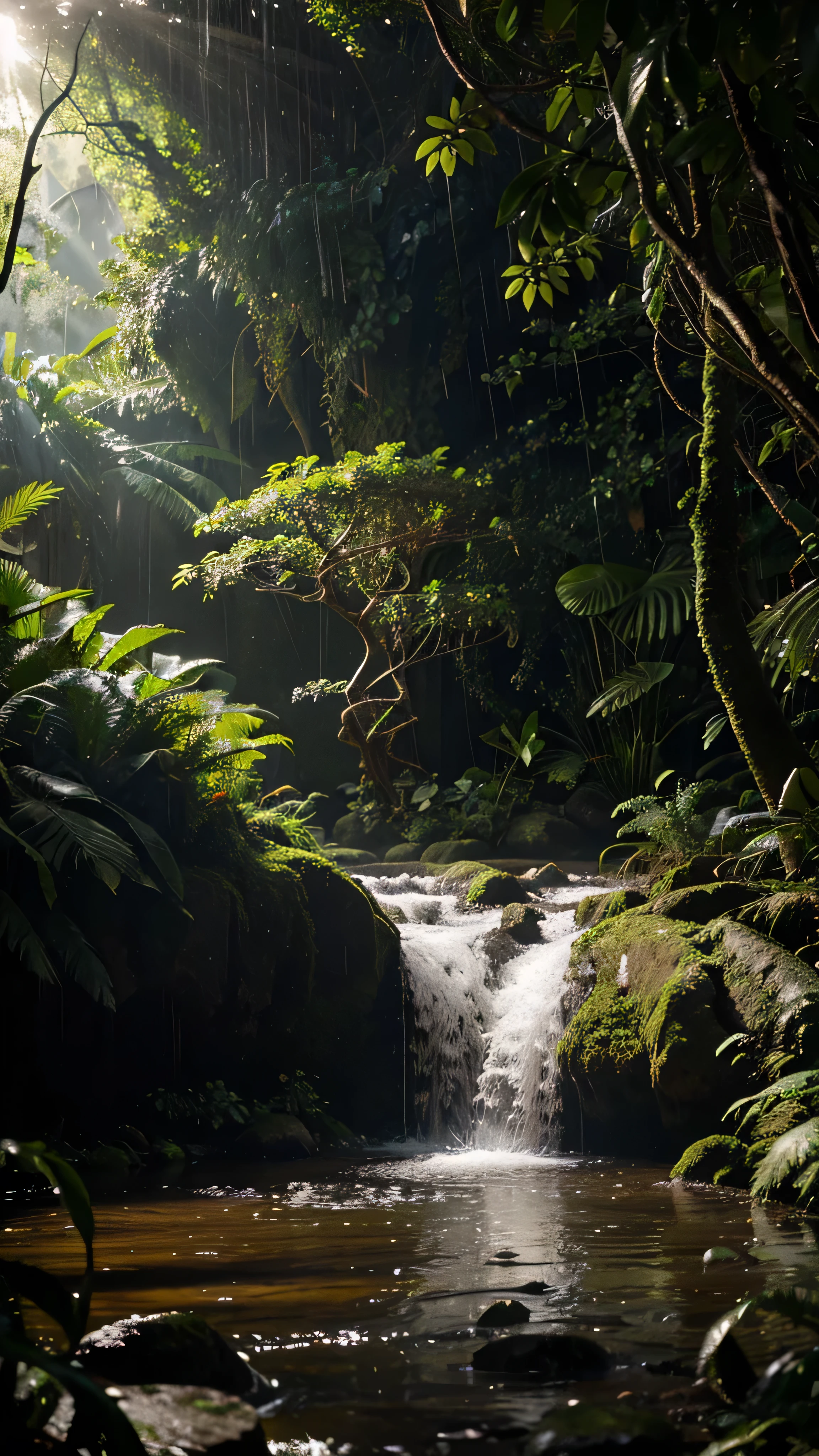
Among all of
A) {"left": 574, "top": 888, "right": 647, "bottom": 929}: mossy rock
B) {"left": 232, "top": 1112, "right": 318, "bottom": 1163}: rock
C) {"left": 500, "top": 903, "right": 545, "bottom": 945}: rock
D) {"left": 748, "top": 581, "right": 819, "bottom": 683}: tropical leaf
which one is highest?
{"left": 748, "top": 581, "right": 819, "bottom": 683}: tropical leaf

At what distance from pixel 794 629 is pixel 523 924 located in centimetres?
434

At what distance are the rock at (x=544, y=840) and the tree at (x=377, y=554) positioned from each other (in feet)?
7.47

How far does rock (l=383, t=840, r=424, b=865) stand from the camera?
1398 centimetres

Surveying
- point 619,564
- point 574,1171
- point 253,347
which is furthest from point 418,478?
point 574,1171

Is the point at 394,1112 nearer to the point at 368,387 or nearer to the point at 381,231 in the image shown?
the point at 368,387

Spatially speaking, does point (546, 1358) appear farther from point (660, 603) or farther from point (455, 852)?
point (455, 852)

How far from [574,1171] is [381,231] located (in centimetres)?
1262

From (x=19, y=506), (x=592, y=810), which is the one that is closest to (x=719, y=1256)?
(x=19, y=506)

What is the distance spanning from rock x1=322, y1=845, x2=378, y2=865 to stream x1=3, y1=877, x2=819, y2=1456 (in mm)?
6118

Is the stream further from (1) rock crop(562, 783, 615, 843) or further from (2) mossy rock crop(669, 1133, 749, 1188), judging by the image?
(1) rock crop(562, 783, 615, 843)

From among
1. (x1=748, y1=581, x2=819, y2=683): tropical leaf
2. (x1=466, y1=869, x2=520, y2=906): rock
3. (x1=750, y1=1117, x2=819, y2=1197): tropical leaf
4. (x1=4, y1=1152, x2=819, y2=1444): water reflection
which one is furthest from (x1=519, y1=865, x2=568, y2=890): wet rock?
(x1=750, y1=1117, x2=819, y2=1197): tropical leaf

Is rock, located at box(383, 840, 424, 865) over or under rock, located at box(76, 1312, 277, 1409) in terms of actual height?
over

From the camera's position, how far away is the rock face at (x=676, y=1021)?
19.6 ft

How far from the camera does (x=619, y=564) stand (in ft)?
40.4
